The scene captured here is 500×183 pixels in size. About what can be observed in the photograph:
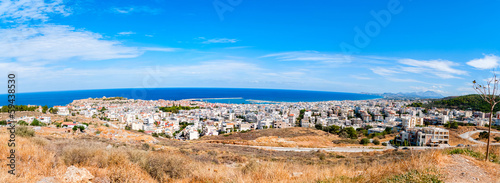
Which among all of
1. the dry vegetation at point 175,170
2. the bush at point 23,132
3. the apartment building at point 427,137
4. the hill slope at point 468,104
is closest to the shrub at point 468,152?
the dry vegetation at point 175,170

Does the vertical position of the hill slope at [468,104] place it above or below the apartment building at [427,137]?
above

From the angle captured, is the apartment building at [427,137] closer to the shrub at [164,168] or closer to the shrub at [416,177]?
the shrub at [416,177]

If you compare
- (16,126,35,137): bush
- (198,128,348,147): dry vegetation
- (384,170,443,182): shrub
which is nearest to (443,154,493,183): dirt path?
(384,170,443,182): shrub

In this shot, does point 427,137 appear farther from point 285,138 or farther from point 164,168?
point 164,168

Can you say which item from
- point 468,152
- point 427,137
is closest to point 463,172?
point 468,152

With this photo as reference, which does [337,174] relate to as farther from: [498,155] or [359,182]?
[498,155]

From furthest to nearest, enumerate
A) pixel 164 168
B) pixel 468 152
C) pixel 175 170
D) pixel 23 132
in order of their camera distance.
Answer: pixel 23 132 → pixel 468 152 → pixel 164 168 → pixel 175 170

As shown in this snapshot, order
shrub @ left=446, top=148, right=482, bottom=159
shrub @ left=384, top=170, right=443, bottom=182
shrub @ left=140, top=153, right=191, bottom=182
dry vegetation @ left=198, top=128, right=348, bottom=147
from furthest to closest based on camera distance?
dry vegetation @ left=198, top=128, right=348, bottom=147 → shrub @ left=446, top=148, right=482, bottom=159 → shrub @ left=140, top=153, right=191, bottom=182 → shrub @ left=384, top=170, right=443, bottom=182

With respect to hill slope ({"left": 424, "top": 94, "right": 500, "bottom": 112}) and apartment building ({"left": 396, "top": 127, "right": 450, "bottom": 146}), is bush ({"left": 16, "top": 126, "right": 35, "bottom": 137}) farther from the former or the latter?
hill slope ({"left": 424, "top": 94, "right": 500, "bottom": 112})

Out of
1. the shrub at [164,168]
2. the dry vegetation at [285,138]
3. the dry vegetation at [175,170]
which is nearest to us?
the dry vegetation at [175,170]
